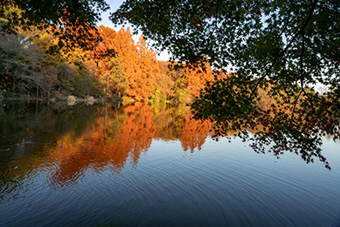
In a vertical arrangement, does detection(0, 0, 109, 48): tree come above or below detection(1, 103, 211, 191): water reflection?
above

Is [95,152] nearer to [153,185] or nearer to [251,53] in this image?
[153,185]

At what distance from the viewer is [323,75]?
24.7 feet

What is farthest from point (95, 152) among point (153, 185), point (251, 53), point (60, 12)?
point (251, 53)

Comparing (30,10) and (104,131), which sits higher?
(30,10)

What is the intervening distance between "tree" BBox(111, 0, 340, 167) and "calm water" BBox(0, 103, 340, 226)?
3192 mm

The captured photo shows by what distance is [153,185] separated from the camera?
33.1 ft

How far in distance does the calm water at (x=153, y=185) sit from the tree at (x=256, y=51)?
3192 millimetres

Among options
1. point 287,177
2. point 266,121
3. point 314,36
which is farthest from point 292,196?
point 314,36

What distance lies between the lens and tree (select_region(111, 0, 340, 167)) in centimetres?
674

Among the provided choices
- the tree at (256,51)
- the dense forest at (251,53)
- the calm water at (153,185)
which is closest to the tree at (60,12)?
the dense forest at (251,53)

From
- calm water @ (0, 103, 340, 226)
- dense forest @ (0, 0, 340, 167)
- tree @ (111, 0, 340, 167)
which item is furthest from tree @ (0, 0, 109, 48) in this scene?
calm water @ (0, 103, 340, 226)

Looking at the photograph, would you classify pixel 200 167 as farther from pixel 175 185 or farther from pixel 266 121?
pixel 266 121

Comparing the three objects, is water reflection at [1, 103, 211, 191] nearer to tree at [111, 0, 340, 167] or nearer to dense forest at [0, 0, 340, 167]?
dense forest at [0, 0, 340, 167]

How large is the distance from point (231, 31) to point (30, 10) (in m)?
7.37
